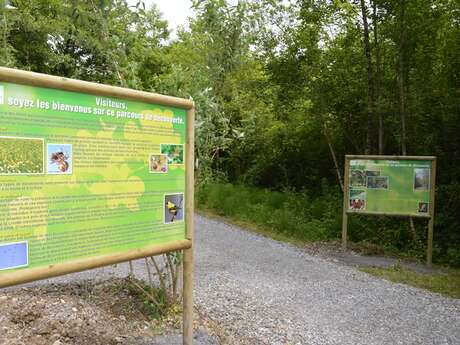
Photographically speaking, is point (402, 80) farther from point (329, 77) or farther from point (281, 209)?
point (281, 209)

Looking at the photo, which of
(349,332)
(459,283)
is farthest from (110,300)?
(459,283)

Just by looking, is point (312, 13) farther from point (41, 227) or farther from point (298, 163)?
point (41, 227)

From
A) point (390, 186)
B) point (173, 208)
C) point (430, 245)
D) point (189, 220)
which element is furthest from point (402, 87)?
point (173, 208)

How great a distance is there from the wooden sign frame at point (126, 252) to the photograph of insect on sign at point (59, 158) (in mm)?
299

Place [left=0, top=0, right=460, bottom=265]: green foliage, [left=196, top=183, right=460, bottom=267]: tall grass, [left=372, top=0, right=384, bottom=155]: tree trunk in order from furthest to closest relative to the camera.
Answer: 1. [left=372, top=0, right=384, bottom=155]: tree trunk
2. [left=196, top=183, right=460, bottom=267]: tall grass
3. [left=0, top=0, right=460, bottom=265]: green foliage

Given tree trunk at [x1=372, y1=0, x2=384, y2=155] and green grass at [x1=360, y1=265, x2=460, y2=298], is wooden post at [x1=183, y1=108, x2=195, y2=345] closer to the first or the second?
green grass at [x1=360, y1=265, x2=460, y2=298]

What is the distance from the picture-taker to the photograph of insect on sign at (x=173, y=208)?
10.1ft

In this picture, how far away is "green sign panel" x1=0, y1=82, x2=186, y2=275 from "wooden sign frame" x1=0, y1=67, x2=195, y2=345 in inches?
1.3

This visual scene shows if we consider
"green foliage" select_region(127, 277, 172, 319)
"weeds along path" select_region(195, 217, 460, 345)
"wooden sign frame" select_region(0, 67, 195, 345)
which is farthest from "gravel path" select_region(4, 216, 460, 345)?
"wooden sign frame" select_region(0, 67, 195, 345)

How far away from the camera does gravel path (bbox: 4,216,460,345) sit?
422 cm

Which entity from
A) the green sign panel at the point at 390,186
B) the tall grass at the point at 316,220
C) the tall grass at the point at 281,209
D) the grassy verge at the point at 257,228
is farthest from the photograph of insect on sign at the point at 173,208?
the grassy verge at the point at 257,228

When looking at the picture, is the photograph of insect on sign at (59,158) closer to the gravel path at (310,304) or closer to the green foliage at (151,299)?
the green foliage at (151,299)

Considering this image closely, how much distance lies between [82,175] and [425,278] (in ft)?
18.5

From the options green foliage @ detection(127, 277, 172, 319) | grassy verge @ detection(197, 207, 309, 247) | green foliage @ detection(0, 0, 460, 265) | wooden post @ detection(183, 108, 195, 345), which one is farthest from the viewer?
grassy verge @ detection(197, 207, 309, 247)
